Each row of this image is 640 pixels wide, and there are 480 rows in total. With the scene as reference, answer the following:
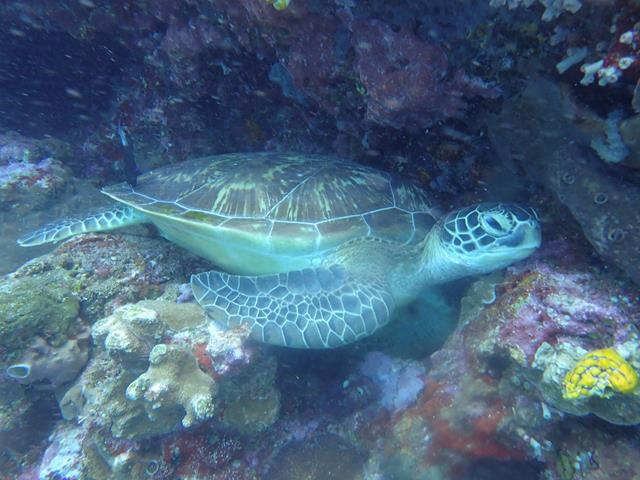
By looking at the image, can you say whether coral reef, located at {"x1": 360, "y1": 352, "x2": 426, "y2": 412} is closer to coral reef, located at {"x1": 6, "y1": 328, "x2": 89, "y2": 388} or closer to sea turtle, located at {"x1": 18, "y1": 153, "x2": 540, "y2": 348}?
sea turtle, located at {"x1": 18, "y1": 153, "x2": 540, "y2": 348}

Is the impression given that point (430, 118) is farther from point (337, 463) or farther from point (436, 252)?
point (337, 463)

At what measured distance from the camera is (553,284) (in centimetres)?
221

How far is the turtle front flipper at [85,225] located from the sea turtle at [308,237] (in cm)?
1

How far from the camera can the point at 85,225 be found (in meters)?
3.73

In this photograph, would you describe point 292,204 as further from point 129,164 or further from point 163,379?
point 129,164

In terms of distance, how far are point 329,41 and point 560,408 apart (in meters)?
3.03

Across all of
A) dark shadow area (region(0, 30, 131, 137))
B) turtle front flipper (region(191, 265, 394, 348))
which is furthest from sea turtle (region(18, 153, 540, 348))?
dark shadow area (region(0, 30, 131, 137))

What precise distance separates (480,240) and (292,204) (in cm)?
170

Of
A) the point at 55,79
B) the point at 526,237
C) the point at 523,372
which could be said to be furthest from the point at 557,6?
the point at 55,79

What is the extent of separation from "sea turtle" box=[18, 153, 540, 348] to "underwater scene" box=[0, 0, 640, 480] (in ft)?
0.08

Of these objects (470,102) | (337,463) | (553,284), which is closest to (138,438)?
(337,463)

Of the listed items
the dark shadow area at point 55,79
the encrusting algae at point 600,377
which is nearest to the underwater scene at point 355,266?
the encrusting algae at point 600,377

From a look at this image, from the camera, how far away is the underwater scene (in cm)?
199

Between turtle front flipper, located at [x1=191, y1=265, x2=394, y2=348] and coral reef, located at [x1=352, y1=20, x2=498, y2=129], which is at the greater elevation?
coral reef, located at [x1=352, y1=20, x2=498, y2=129]
